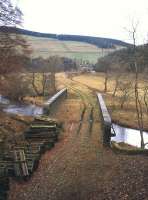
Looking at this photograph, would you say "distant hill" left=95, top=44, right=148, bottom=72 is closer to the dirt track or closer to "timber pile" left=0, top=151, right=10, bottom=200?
the dirt track

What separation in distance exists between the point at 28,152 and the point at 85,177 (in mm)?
5203

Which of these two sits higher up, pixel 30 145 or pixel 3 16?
pixel 3 16

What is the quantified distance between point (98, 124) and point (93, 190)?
16740 mm

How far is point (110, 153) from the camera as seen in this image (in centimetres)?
2303

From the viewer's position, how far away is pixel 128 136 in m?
41.9

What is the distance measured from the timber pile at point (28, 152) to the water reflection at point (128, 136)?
1012 centimetres

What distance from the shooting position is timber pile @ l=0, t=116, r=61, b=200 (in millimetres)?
20531

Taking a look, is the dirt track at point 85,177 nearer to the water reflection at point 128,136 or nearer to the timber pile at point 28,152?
the timber pile at point 28,152

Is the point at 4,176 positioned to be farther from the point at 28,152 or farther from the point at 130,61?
the point at 130,61

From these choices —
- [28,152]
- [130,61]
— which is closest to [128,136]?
[28,152]

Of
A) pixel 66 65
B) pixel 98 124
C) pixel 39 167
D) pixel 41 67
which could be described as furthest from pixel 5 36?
pixel 66 65

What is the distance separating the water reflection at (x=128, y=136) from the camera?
3904 cm

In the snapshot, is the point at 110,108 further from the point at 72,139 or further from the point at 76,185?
the point at 76,185

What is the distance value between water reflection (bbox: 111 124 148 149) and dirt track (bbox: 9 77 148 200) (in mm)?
13988
